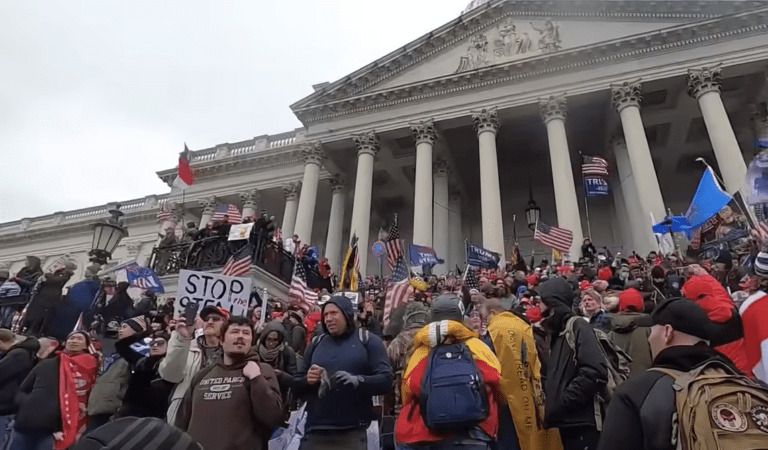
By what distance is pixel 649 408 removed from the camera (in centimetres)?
183

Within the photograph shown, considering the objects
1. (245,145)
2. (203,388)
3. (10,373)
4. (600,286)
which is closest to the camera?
(203,388)

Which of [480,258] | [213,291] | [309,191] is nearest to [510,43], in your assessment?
[309,191]

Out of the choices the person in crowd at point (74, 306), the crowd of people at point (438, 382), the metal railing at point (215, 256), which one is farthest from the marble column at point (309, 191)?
the crowd of people at point (438, 382)

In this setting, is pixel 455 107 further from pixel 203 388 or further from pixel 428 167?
pixel 203 388

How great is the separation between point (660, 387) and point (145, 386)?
4.26 meters

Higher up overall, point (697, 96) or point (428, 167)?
point (697, 96)

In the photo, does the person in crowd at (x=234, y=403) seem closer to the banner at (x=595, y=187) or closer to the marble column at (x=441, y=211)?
the banner at (x=595, y=187)

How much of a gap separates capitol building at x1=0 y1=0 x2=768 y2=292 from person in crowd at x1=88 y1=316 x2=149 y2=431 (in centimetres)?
989

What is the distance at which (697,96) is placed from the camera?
1858 cm

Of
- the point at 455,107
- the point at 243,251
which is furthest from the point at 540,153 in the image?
the point at 243,251

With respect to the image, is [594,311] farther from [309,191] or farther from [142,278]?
[309,191]

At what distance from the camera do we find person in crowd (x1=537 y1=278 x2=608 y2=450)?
11.0ft

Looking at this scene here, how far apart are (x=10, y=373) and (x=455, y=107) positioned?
64.6ft

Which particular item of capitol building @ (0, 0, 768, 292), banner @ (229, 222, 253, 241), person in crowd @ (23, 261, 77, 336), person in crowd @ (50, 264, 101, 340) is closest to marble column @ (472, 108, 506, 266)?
capitol building @ (0, 0, 768, 292)
